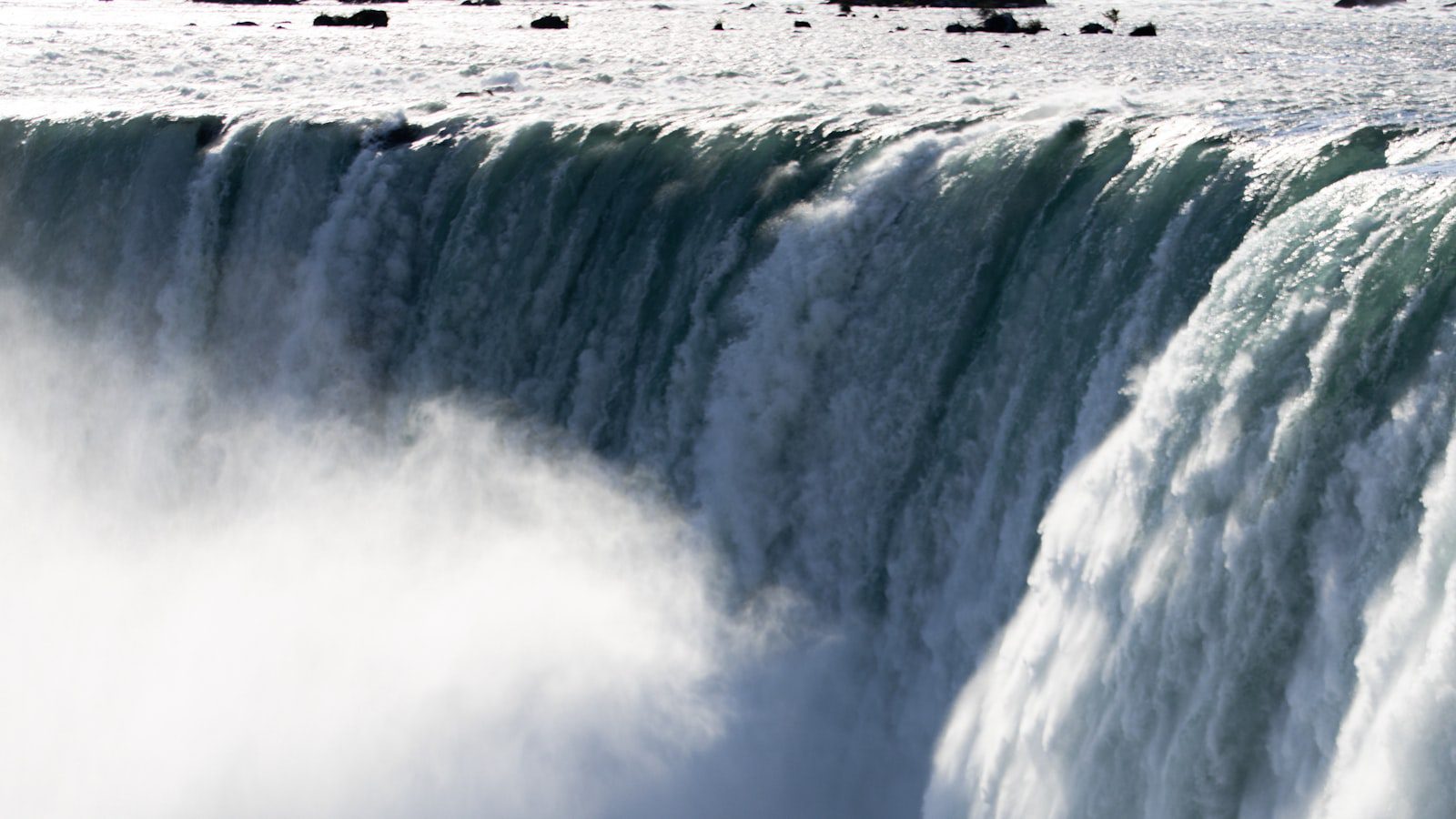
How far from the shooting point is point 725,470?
1137 centimetres

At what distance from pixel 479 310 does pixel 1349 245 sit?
7.20m

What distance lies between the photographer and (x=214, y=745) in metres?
11.4

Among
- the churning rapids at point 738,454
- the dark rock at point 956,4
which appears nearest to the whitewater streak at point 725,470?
the churning rapids at point 738,454

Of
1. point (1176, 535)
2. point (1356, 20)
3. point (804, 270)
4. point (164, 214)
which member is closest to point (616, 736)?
point (804, 270)

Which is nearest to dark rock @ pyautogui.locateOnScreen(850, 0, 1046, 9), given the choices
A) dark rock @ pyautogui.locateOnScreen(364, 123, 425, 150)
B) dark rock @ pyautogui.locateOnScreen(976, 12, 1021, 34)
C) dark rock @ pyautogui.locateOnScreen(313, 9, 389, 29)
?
dark rock @ pyautogui.locateOnScreen(976, 12, 1021, 34)

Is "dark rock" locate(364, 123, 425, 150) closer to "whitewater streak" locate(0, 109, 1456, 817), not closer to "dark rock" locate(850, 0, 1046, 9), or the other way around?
"whitewater streak" locate(0, 109, 1456, 817)

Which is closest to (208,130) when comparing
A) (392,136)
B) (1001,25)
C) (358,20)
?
(392,136)

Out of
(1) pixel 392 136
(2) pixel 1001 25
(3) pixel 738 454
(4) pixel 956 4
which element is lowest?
(3) pixel 738 454

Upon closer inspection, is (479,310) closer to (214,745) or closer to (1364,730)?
(214,745)

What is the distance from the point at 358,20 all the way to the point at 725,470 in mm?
24219

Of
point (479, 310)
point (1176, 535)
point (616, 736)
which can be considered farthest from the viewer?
point (479, 310)

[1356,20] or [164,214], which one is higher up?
[1356,20]

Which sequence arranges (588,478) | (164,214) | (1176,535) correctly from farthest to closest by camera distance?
(164,214), (588,478), (1176,535)

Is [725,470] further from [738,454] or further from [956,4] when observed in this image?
[956,4]
